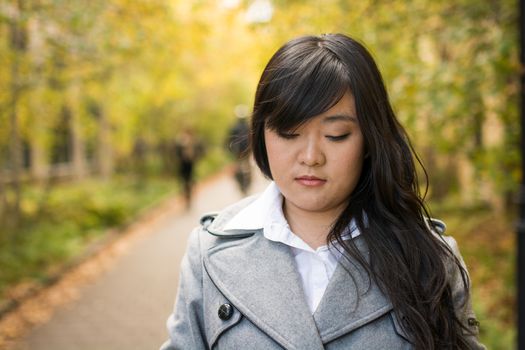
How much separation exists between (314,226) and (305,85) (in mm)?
490

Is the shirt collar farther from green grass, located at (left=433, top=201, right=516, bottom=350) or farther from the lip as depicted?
green grass, located at (left=433, top=201, right=516, bottom=350)

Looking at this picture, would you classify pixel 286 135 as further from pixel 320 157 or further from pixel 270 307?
pixel 270 307

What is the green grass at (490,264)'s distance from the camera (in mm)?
6098

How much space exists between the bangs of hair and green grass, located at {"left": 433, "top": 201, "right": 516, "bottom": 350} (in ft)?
10.3

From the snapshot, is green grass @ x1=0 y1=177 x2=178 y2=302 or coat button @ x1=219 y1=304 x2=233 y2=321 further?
green grass @ x1=0 y1=177 x2=178 y2=302

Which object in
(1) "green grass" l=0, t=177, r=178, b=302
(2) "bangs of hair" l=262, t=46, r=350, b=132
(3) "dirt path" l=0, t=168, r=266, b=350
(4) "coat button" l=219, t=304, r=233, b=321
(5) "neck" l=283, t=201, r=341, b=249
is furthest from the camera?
(1) "green grass" l=0, t=177, r=178, b=302

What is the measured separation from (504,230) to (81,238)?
27.6 feet

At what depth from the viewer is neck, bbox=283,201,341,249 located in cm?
194

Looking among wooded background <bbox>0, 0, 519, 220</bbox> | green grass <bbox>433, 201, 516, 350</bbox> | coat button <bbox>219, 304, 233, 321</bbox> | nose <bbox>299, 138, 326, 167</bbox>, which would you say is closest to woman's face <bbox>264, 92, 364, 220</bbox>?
nose <bbox>299, 138, 326, 167</bbox>

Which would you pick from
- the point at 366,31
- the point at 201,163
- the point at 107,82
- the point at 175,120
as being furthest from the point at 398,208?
the point at 201,163

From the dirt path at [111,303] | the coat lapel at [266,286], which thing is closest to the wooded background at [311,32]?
the dirt path at [111,303]

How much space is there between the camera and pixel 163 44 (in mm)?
9133

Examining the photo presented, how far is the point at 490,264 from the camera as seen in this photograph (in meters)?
9.46

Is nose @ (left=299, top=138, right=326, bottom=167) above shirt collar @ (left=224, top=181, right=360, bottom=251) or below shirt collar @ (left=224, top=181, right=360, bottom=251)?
above
